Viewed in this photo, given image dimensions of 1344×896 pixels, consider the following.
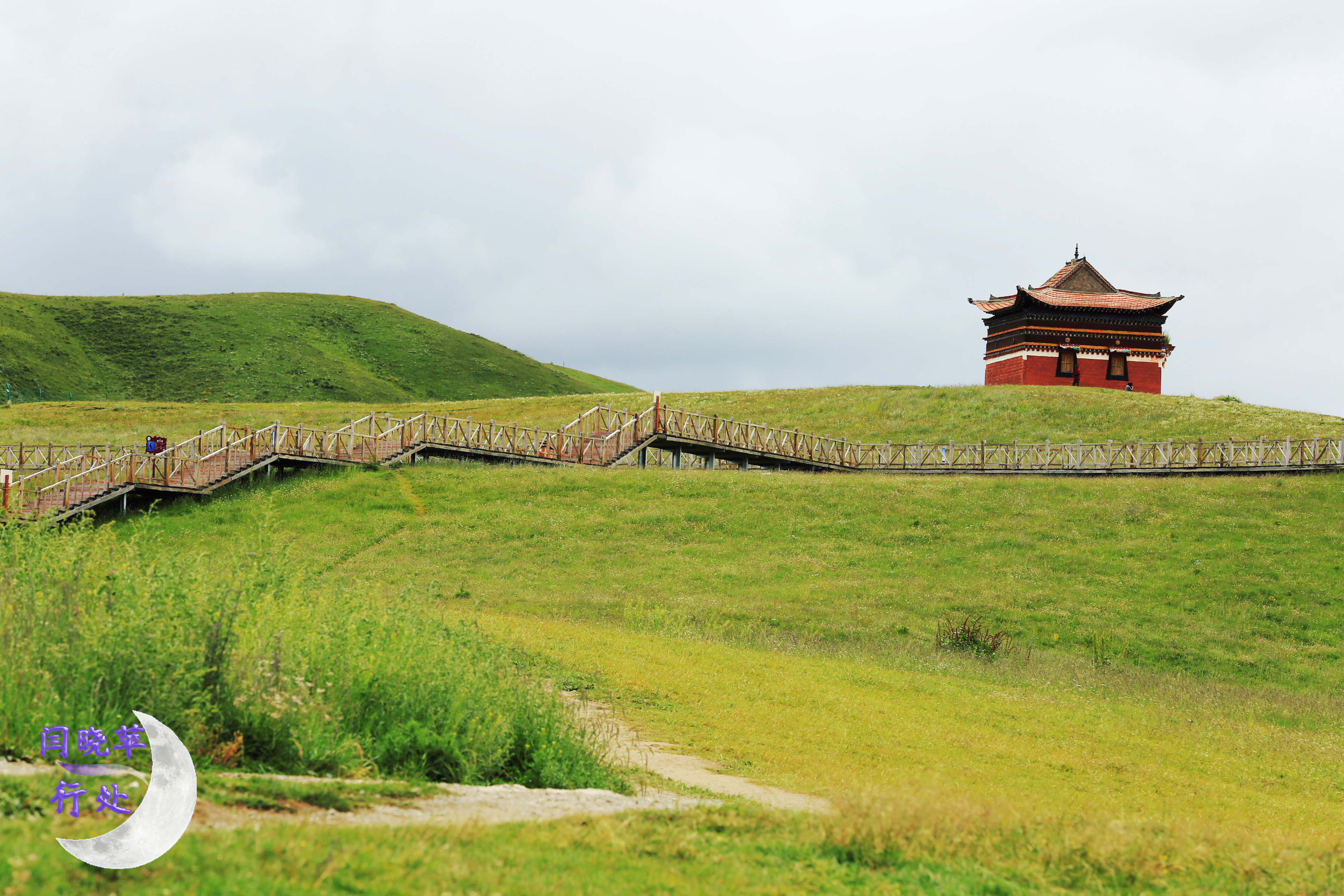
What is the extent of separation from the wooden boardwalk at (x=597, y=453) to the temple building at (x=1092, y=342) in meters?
16.8

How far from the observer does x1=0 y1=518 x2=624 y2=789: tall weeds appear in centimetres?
720

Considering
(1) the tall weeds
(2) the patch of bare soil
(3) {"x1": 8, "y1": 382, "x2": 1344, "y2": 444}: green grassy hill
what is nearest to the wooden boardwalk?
(3) {"x1": 8, "y1": 382, "x2": 1344, "y2": 444}: green grassy hill

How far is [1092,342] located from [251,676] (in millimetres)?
64192

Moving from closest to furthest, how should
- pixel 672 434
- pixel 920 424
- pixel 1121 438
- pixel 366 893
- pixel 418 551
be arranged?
1. pixel 366 893
2. pixel 418 551
3. pixel 672 434
4. pixel 1121 438
5. pixel 920 424

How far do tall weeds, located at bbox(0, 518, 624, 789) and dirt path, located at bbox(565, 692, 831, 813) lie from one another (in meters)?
0.92

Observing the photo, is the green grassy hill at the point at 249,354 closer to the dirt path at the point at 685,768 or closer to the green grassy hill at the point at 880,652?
the green grassy hill at the point at 880,652

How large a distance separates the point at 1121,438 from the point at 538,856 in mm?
48036

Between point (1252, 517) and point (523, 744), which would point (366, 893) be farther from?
point (1252, 517)

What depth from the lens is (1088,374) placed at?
63625 mm

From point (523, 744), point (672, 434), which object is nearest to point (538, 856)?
point (523, 744)

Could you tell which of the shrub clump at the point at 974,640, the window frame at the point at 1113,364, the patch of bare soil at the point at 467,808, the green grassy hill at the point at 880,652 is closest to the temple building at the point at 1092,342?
the window frame at the point at 1113,364

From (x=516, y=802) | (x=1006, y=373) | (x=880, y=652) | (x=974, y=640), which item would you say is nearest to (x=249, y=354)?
(x=1006, y=373)

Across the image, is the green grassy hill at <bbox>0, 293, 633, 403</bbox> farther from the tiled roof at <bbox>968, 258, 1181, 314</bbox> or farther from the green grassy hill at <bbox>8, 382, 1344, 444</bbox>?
the tiled roof at <bbox>968, 258, 1181, 314</bbox>

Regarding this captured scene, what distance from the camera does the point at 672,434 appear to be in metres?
43.2
